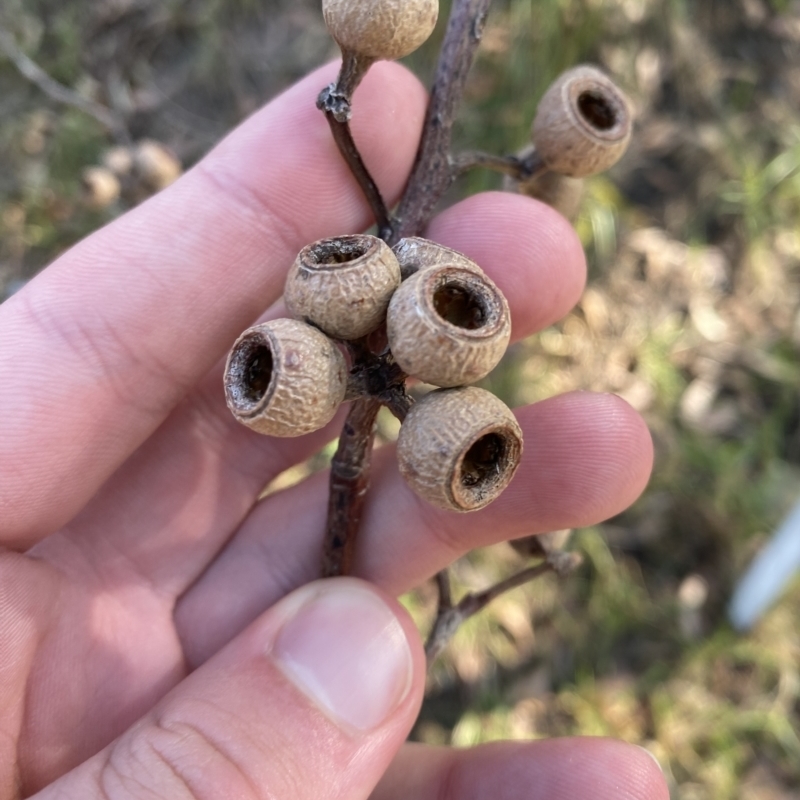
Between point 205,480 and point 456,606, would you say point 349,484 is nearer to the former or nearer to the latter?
point 456,606

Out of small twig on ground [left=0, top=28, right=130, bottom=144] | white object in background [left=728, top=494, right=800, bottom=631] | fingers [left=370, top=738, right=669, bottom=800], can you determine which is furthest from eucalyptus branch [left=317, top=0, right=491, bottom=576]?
small twig on ground [left=0, top=28, right=130, bottom=144]

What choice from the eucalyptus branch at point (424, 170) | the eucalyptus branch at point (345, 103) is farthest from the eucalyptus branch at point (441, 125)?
the eucalyptus branch at point (345, 103)

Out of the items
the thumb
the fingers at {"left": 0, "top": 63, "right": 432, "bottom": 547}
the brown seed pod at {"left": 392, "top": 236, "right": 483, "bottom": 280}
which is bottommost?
the thumb

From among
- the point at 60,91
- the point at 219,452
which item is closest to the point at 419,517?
the point at 219,452

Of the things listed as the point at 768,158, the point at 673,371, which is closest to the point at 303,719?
the point at 673,371

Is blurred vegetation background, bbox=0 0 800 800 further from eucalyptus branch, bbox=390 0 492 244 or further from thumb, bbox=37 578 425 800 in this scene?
eucalyptus branch, bbox=390 0 492 244

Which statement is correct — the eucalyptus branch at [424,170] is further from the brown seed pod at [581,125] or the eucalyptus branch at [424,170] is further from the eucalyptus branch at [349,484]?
the brown seed pod at [581,125]
